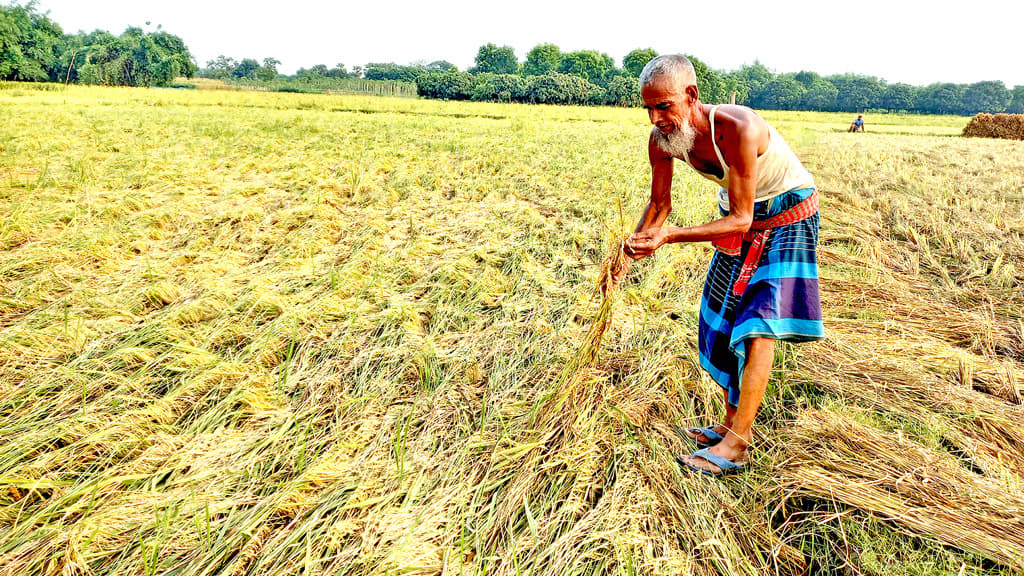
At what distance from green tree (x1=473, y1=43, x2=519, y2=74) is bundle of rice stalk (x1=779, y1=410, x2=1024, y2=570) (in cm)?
10424

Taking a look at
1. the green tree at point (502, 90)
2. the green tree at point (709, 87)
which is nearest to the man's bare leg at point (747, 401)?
the green tree at point (502, 90)

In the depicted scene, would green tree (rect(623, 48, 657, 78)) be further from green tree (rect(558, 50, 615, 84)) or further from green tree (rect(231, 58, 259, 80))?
green tree (rect(231, 58, 259, 80))

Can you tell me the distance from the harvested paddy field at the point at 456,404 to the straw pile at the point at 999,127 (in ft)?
67.3

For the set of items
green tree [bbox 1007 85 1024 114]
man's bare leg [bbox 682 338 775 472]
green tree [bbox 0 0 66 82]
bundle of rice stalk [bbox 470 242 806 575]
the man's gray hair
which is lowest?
bundle of rice stalk [bbox 470 242 806 575]

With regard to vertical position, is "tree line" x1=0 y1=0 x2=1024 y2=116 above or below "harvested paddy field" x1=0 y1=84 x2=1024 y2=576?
above

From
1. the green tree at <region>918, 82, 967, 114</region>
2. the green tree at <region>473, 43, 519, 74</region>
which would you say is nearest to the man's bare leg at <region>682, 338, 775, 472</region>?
the green tree at <region>918, 82, 967, 114</region>

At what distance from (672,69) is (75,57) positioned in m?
71.1

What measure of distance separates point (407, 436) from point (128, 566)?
859 millimetres

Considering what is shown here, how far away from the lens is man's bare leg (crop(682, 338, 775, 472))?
5.28ft

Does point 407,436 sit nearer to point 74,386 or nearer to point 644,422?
point 644,422

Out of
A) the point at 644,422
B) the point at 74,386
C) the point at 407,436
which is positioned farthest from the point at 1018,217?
the point at 74,386

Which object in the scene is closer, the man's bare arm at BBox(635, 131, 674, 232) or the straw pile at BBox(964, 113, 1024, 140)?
the man's bare arm at BBox(635, 131, 674, 232)

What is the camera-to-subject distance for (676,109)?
151cm

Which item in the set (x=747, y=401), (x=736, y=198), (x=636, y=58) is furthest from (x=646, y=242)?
(x=636, y=58)
